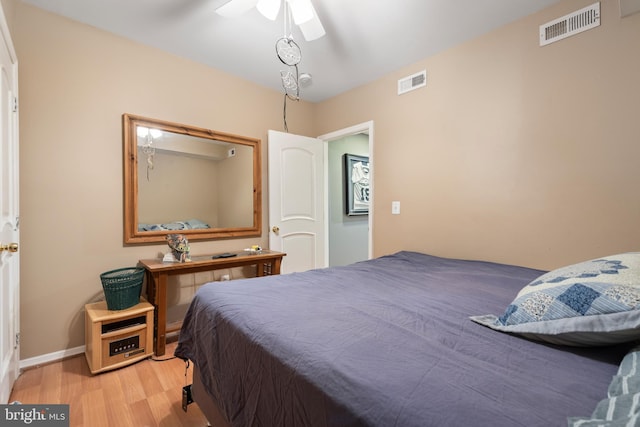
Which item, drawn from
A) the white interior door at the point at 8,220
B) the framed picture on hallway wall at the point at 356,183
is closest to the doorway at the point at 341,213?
the framed picture on hallway wall at the point at 356,183

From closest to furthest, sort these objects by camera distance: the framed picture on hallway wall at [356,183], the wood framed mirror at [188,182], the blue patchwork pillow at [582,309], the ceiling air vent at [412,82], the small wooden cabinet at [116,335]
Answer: the blue patchwork pillow at [582,309] → the small wooden cabinet at [116,335] → the wood framed mirror at [188,182] → the ceiling air vent at [412,82] → the framed picture on hallway wall at [356,183]

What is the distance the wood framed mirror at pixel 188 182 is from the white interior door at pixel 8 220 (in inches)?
25.7

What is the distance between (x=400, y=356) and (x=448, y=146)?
85.5 inches

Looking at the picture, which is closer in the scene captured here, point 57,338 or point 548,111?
point 548,111

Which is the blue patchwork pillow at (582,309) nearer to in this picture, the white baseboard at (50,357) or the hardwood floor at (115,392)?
the hardwood floor at (115,392)

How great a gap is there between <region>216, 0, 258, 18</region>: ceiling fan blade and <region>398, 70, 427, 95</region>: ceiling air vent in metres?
1.59

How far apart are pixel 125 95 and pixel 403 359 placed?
281cm

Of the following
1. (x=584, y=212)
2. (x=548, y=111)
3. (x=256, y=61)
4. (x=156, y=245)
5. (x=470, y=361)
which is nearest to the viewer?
(x=470, y=361)

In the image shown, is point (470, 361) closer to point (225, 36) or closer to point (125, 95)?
point (225, 36)

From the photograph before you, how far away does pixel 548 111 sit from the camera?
6.41 feet

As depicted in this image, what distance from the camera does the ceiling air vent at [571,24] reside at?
178 centimetres

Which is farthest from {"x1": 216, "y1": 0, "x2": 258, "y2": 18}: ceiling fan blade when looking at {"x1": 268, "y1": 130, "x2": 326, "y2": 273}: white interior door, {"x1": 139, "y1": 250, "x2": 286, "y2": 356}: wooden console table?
{"x1": 139, "y1": 250, "x2": 286, "y2": 356}: wooden console table

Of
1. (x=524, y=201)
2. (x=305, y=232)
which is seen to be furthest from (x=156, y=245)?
(x=524, y=201)

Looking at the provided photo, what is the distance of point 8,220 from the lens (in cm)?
158
